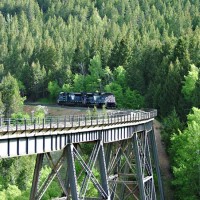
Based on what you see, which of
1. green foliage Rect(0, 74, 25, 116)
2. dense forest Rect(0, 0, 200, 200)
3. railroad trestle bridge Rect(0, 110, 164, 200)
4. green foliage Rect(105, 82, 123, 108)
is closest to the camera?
railroad trestle bridge Rect(0, 110, 164, 200)

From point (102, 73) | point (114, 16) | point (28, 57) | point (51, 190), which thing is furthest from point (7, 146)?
point (114, 16)

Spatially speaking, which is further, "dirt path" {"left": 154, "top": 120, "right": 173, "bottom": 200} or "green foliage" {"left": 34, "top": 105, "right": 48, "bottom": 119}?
"green foliage" {"left": 34, "top": 105, "right": 48, "bottom": 119}

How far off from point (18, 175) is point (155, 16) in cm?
10834

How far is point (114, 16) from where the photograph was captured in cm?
17888

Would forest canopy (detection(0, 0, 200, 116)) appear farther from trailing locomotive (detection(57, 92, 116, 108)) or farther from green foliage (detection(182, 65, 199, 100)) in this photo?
trailing locomotive (detection(57, 92, 116, 108))

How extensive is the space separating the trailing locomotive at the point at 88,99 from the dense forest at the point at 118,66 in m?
3.35

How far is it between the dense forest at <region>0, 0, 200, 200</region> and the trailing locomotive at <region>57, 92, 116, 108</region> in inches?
132

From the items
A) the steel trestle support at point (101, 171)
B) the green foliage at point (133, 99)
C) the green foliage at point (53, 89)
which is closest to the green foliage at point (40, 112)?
the steel trestle support at point (101, 171)

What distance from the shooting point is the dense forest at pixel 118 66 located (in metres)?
59.8

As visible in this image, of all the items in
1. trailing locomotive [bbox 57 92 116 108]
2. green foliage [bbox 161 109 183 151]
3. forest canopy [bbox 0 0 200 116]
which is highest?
forest canopy [bbox 0 0 200 116]

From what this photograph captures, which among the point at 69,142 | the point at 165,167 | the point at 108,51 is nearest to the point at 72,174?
the point at 69,142

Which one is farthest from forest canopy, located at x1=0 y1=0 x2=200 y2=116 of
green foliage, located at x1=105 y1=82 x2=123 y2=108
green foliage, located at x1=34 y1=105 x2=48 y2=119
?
green foliage, located at x1=34 y1=105 x2=48 y2=119

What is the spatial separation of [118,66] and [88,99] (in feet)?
52.5

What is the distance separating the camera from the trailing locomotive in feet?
293
